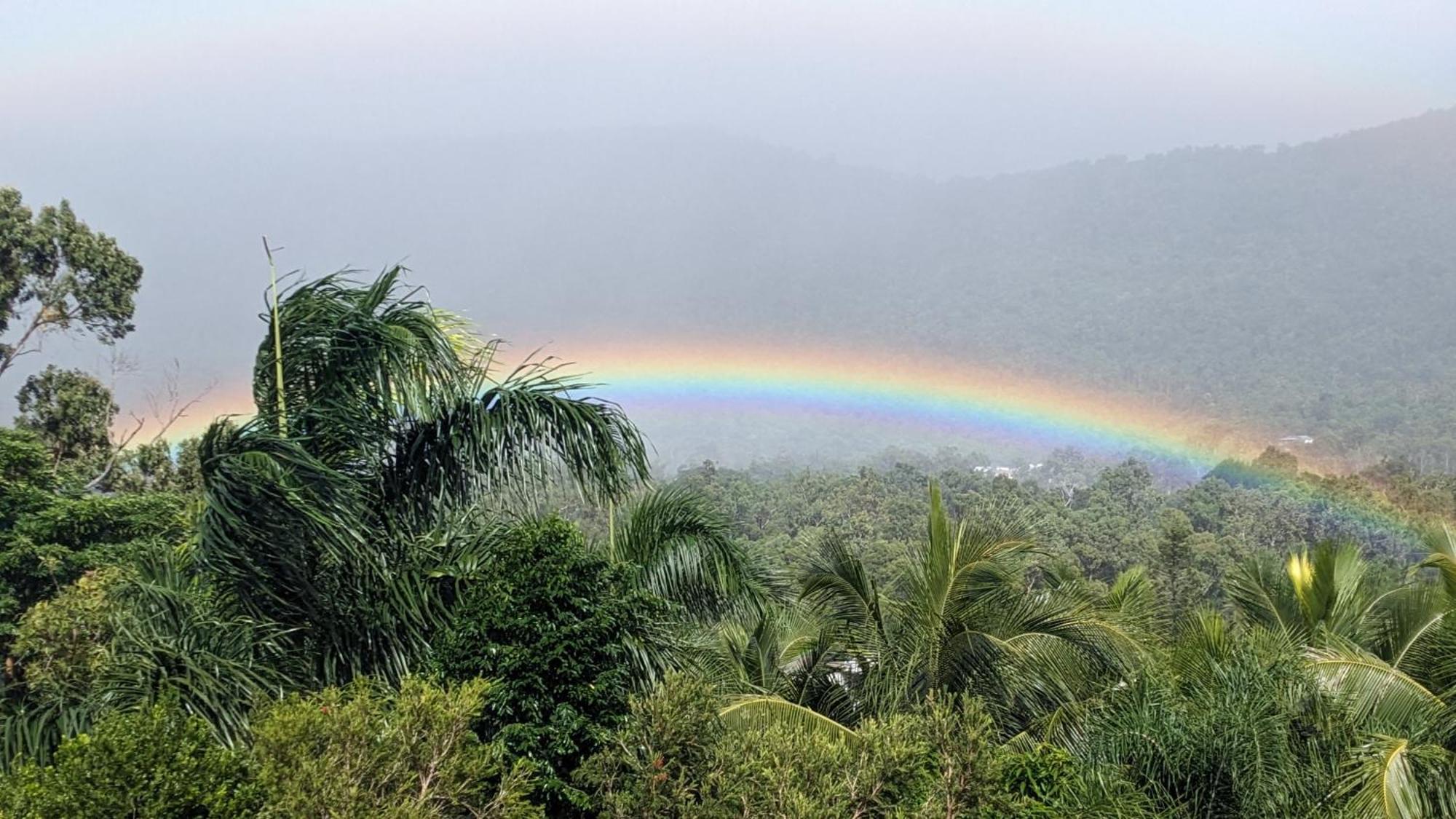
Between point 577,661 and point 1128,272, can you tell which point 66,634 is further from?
point 1128,272

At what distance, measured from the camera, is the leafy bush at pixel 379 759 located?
4.16 m

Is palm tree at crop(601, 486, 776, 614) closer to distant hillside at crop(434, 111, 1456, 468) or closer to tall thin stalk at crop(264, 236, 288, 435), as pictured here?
tall thin stalk at crop(264, 236, 288, 435)

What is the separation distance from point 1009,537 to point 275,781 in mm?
4632

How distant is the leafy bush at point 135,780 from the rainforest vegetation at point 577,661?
0.05 ft

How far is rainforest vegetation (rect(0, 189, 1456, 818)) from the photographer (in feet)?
15.0

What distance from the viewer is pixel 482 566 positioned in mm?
6160

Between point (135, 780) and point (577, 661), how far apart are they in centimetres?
220

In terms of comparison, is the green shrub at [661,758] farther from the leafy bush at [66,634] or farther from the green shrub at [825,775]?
the leafy bush at [66,634]

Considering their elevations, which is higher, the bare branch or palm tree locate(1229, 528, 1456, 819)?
the bare branch

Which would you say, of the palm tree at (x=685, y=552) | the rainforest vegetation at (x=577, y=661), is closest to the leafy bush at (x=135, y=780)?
the rainforest vegetation at (x=577, y=661)

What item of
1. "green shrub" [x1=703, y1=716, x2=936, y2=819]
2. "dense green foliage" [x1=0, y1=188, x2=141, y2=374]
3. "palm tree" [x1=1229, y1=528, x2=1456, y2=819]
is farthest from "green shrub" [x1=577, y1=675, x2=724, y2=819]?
"dense green foliage" [x1=0, y1=188, x2=141, y2=374]

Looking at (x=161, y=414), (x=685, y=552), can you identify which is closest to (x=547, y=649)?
(x=685, y=552)

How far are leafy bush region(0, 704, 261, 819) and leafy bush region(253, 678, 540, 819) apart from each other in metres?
0.17

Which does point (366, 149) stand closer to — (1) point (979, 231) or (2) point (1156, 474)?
(1) point (979, 231)
